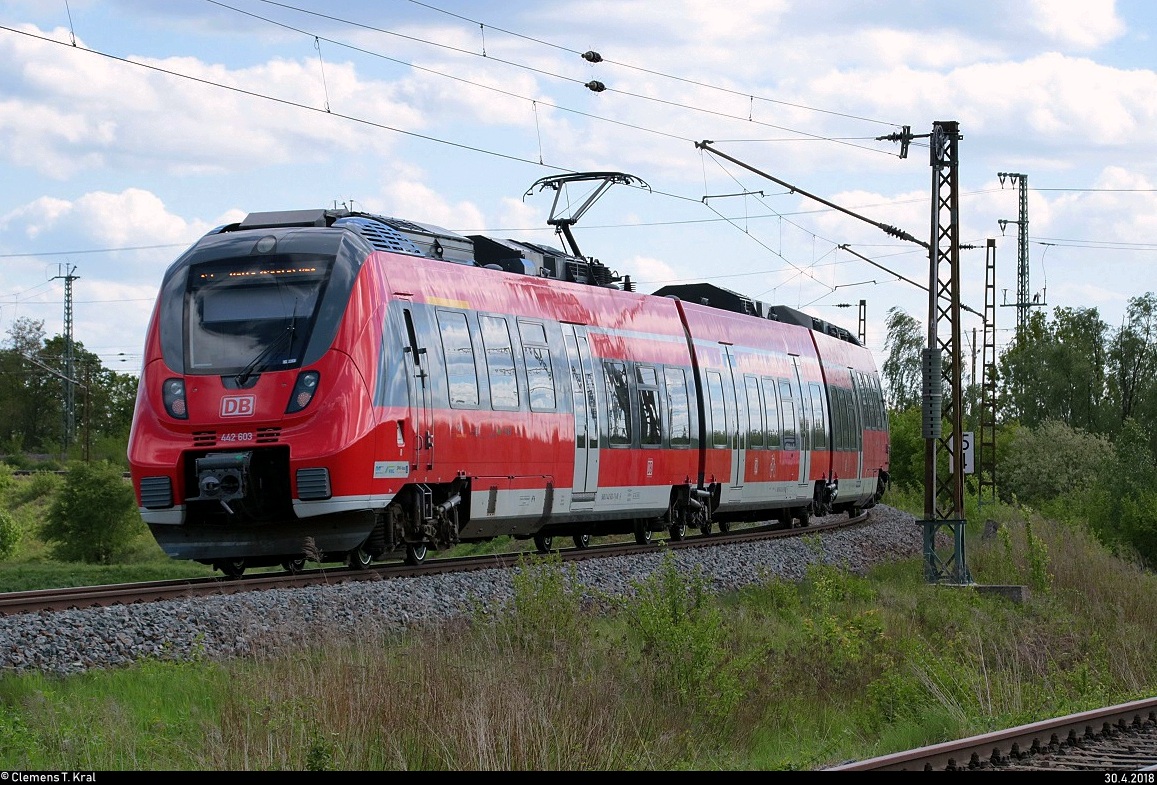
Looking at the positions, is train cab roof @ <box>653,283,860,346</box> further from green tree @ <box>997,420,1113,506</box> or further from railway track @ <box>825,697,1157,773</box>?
green tree @ <box>997,420,1113,506</box>

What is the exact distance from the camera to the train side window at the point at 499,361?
17.7m

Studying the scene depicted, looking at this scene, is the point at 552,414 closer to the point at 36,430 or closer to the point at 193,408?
the point at 193,408

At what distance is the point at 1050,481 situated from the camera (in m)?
63.9

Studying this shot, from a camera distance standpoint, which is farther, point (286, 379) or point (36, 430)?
point (36, 430)

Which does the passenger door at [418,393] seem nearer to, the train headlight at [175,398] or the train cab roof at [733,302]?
the train headlight at [175,398]

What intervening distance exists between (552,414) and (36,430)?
300 ft

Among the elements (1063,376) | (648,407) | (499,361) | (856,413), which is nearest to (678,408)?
(648,407)

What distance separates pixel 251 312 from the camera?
50.9ft

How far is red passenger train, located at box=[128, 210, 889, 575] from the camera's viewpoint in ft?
49.7

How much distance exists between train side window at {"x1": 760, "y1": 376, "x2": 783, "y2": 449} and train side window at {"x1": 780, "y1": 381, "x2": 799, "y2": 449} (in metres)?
0.28

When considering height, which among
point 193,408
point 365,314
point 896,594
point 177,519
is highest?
point 365,314

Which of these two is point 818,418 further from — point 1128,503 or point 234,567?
point 234,567

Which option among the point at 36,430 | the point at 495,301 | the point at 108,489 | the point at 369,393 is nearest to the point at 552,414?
the point at 495,301

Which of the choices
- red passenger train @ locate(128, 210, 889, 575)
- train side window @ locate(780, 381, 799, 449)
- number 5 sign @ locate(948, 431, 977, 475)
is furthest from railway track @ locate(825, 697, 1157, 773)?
number 5 sign @ locate(948, 431, 977, 475)
